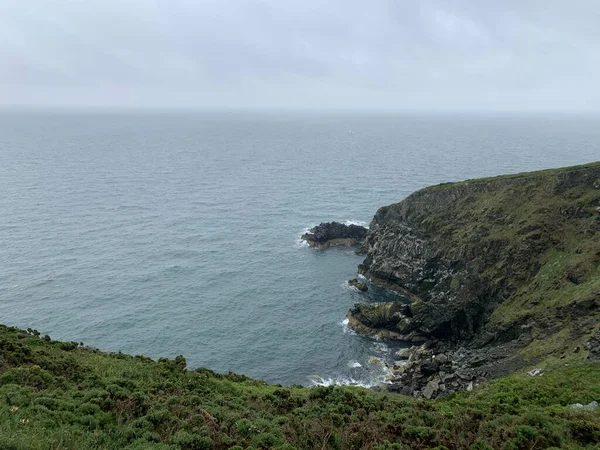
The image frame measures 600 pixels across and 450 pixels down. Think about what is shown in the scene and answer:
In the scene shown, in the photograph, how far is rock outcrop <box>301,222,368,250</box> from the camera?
110125mm

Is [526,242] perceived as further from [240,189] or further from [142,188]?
[142,188]

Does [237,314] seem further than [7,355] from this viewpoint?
Yes

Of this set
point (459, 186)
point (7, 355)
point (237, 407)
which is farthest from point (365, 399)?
point (459, 186)

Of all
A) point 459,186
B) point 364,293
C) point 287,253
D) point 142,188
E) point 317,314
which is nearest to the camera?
point 317,314

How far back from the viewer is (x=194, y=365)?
64.2m

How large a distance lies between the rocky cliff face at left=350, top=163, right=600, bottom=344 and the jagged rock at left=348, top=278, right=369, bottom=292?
13.1 feet

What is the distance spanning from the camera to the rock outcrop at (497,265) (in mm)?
59562

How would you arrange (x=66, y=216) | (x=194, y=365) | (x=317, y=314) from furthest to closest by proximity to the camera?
(x=66, y=216) → (x=317, y=314) → (x=194, y=365)

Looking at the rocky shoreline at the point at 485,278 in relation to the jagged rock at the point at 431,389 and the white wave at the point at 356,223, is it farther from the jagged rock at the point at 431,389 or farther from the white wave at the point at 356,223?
the white wave at the point at 356,223

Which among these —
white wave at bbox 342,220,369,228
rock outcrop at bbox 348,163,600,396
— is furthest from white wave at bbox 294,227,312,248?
rock outcrop at bbox 348,163,600,396

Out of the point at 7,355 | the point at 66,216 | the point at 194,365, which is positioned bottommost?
the point at 194,365

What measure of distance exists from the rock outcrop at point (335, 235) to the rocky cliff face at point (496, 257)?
50.7ft

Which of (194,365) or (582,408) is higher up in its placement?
(582,408)

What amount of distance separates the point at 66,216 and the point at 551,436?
405ft
